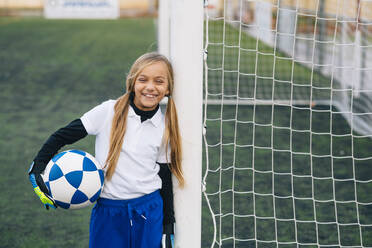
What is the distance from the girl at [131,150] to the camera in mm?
2094

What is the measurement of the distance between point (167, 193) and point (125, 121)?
1.31ft

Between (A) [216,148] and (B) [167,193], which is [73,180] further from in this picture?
(A) [216,148]

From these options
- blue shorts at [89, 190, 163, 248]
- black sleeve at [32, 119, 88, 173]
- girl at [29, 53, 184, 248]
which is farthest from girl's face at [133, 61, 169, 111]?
blue shorts at [89, 190, 163, 248]

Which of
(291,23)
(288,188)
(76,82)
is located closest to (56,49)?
(76,82)

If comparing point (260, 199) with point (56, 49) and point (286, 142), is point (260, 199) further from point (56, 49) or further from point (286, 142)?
point (56, 49)

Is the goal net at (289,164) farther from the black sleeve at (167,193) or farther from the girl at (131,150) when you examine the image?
the girl at (131,150)

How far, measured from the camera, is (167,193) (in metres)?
2.28

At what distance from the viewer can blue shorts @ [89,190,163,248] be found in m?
2.15

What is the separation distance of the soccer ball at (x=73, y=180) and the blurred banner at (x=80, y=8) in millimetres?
5499

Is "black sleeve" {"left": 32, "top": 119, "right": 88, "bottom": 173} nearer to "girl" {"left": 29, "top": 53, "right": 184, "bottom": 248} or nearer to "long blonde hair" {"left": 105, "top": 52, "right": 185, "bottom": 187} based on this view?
"girl" {"left": 29, "top": 53, "right": 184, "bottom": 248}

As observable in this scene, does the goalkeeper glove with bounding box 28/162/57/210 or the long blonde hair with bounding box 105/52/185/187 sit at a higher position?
the long blonde hair with bounding box 105/52/185/187

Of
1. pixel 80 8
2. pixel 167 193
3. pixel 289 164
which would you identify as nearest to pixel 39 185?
pixel 167 193

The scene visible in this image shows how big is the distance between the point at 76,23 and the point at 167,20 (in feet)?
32.8

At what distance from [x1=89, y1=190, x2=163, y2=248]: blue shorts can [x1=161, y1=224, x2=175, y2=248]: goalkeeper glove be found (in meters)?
0.07
